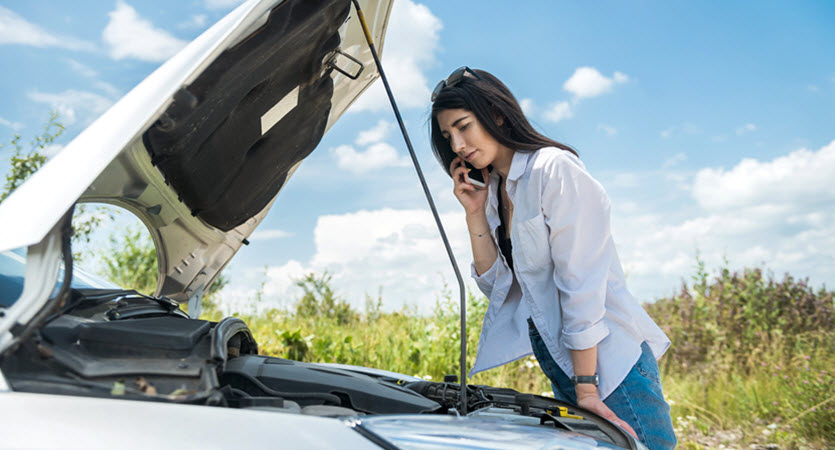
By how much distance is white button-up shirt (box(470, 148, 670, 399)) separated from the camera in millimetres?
1891

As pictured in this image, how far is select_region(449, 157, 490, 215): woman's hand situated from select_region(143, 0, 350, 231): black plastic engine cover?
600 millimetres

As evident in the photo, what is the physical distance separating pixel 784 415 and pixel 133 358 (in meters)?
5.18

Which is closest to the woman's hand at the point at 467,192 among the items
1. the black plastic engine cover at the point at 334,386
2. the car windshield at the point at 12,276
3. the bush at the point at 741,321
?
Answer: the black plastic engine cover at the point at 334,386

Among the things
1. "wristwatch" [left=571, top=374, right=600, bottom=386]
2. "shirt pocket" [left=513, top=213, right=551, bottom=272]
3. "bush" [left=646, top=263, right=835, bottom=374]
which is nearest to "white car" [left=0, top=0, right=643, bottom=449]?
"wristwatch" [left=571, top=374, right=600, bottom=386]

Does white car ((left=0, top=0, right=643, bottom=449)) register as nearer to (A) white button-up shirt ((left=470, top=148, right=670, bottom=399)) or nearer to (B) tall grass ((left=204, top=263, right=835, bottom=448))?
(A) white button-up shirt ((left=470, top=148, right=670, bottom=399))

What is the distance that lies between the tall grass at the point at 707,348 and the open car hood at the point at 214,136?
9.92ft

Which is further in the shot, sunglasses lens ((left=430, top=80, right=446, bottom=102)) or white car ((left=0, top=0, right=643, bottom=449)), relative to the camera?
sunglasses lens ((left=430, top=80, right=446, bottom=102))

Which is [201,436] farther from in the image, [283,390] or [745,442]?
[745,442]

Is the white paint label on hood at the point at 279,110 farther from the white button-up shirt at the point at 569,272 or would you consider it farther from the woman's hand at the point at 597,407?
the woman's hand at the point at 597,407

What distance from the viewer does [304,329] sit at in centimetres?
624

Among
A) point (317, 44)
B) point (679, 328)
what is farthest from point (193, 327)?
point (679, 328)

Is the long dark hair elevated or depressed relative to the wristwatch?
elevated

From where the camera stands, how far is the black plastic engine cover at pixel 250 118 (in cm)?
140

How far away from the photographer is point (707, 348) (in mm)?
6082
